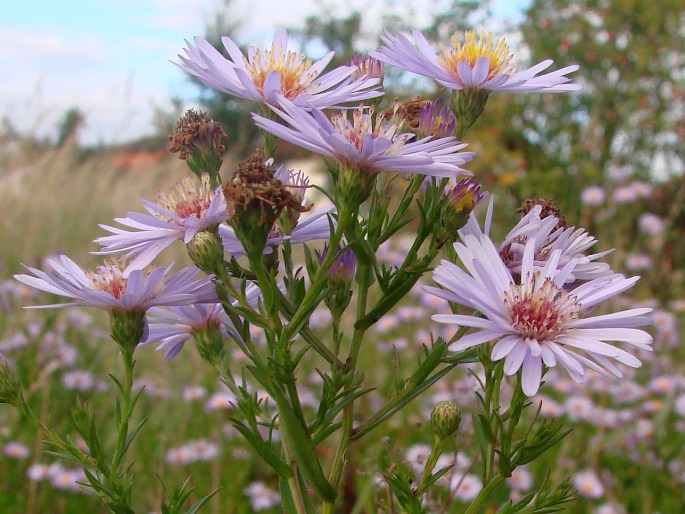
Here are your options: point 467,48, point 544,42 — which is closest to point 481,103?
point 467,48

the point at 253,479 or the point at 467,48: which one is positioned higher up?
the point at 467,48

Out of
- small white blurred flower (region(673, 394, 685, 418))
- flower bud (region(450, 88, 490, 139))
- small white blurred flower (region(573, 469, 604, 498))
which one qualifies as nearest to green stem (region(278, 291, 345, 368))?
flower bud (region(450, 88, 490, 139))

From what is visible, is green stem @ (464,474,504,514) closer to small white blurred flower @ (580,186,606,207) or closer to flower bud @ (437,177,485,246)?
flower bud @ (437,177,485,246)

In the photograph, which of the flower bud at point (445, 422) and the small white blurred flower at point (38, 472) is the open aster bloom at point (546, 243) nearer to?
the flower bud at point (445, 422)

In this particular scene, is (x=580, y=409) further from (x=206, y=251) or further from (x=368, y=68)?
(x=206, y=251)

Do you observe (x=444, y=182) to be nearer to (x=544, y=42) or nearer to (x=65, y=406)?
(x=65, y=406)
